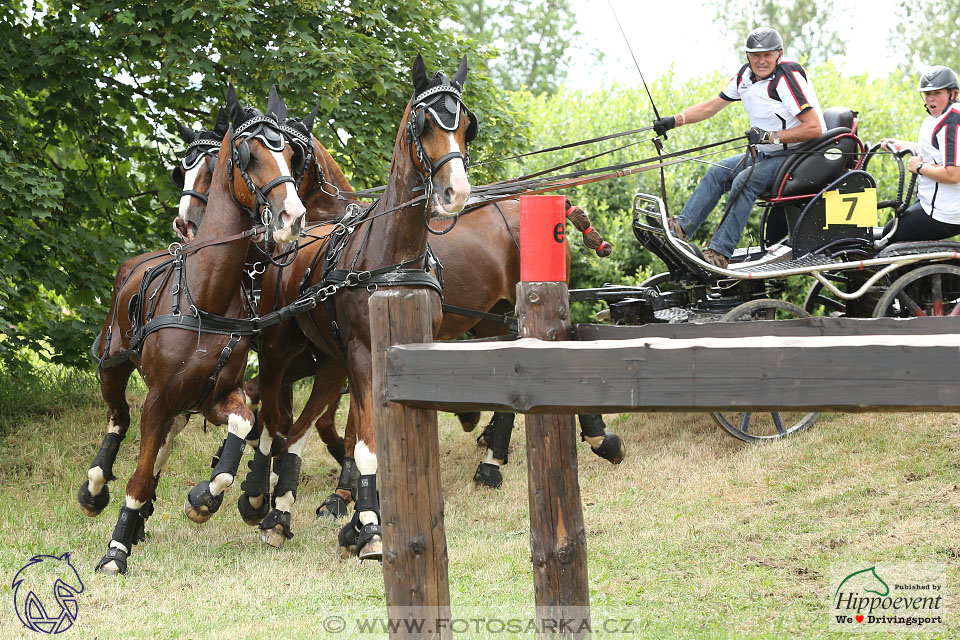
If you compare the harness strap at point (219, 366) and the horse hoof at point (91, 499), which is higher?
the harness strap at point (219, 366)

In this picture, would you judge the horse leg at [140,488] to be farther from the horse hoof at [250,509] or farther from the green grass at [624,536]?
the horse hoof at [250,509]

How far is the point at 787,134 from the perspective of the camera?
6797mm

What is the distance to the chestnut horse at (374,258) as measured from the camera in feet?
16.5

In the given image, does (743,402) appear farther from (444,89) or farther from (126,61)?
(126,61)

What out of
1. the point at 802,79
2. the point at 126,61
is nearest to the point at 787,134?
the point at 802,79

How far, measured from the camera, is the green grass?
442 centimetres

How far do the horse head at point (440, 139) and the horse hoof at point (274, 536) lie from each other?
2.21m

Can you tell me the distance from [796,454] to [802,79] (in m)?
2.68

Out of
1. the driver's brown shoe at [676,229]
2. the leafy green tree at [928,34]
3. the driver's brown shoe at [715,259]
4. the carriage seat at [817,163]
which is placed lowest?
the driver's brown shoe at [715,259]

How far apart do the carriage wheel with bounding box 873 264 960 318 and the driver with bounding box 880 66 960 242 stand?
0.32 metres

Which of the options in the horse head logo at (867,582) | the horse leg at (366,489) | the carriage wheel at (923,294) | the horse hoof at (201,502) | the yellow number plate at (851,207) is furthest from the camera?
the yellow number plate at (851,207)

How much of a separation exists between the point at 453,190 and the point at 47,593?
288 centimetres

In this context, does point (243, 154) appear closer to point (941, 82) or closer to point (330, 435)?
point (330, 435)

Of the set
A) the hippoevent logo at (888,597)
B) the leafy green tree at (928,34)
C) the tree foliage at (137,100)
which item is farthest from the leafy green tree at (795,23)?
the hippoevent logo at (888,597)
